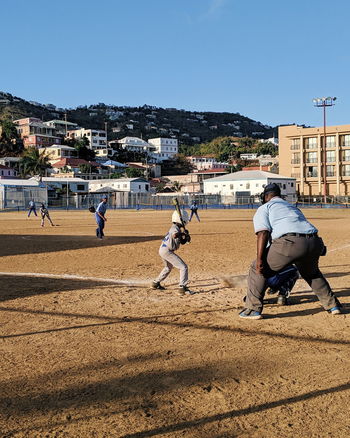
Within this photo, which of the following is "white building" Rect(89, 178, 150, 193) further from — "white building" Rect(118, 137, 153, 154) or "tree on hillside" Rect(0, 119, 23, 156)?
"white building" Rect(118, 137, 153, 154)

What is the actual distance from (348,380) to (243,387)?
3.38 ft

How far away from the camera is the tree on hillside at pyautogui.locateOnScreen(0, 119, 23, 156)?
111m

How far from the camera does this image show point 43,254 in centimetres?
1434

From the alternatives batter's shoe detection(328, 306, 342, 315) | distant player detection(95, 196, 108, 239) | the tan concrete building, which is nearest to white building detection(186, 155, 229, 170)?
the tan concrete building

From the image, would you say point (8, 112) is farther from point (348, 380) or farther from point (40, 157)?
point (348, 380)

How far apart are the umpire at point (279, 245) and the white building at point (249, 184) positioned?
205 ft

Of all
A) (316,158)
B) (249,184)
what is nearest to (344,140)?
(316,158)

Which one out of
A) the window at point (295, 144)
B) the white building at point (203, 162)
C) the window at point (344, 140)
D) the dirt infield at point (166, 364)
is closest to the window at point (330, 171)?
the window at point (344, 140)

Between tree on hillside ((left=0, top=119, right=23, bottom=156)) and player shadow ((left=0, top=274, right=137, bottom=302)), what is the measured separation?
109m

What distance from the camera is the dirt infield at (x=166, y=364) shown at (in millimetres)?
3580

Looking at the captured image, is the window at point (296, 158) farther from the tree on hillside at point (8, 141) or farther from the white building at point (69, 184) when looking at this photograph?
the tree on hillside at point (8, 141)

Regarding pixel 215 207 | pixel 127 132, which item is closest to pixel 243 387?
pixel 215 207

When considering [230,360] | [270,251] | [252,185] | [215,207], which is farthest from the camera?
[252,185]

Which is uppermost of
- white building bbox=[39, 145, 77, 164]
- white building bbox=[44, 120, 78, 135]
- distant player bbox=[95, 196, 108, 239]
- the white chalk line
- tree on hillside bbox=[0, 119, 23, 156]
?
white building bbox=[44, 120, 78, 135]
